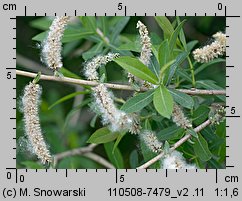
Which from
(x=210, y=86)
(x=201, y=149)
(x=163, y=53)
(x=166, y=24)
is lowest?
(x=201, y=149)

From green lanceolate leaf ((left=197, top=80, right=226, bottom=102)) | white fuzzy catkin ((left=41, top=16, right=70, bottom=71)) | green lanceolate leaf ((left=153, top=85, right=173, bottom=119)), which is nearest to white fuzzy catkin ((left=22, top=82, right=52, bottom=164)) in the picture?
white fuzzy catkin ((left=41, top=16, right=70, bottom=71))

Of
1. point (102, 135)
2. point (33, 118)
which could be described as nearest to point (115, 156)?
point (102, 135)

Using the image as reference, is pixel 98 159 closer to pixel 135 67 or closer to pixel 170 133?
pixel 170 133

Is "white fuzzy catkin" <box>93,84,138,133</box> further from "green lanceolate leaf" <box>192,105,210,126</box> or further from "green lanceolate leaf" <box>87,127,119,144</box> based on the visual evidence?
"green lanceolate leaf" <box>192,105,210,126</box>

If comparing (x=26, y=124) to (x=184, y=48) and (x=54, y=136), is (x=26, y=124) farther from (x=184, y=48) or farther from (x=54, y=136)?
(x=54, y=136)

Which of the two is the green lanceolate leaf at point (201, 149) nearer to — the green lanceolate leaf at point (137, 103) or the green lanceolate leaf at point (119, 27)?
the green lanceolate leaf at point (137, 103)

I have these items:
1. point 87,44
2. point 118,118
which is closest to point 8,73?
point 118,118
